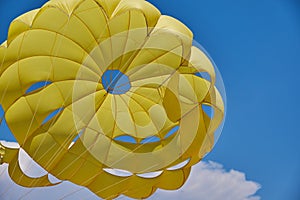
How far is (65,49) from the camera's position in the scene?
23.0 feet

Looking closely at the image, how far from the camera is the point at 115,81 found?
295 inches

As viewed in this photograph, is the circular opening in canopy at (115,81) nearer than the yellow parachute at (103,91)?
No

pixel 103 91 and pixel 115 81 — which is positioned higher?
pixel 115 81

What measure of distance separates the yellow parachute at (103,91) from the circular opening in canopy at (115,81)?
1cm

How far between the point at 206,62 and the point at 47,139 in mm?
2380

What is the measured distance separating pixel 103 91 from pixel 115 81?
0.29 metres

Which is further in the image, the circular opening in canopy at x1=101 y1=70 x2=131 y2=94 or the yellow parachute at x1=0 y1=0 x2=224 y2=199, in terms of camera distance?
the circular opening in canopy at x1=101 y1=70 x2=131 y2=94

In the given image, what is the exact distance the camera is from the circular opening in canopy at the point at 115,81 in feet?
24.4

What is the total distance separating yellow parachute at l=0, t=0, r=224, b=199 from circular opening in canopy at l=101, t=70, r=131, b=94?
1cm

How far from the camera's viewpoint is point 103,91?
7309 mm

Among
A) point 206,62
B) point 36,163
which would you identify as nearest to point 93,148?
point 36,163

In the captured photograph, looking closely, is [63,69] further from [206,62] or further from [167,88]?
[206,62]

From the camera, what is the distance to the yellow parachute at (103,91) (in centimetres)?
692

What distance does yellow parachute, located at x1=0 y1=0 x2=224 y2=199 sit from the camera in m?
6.92
